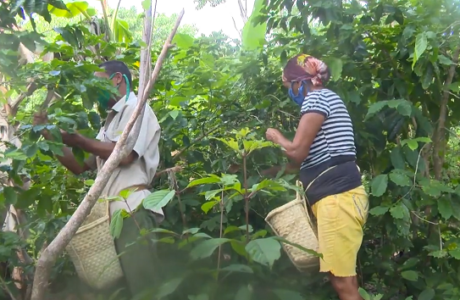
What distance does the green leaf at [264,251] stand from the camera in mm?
2041

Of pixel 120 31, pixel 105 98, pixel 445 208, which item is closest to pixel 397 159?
pixel 445 208

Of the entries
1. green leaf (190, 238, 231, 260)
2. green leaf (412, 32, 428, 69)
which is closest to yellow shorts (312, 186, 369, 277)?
green leaf (190, 238, 231, 260)

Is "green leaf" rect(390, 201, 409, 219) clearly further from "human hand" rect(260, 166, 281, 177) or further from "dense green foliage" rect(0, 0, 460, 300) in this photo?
"human hand" rect(260, 166, 281, 177)

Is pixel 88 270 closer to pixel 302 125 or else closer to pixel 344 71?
pixel 302 125

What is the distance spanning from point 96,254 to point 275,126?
1443 mm

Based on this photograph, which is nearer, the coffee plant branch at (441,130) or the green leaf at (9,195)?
the green leaf at (9,195)

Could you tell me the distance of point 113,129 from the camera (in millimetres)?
2826

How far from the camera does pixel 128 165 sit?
275cm

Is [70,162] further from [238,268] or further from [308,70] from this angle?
[308,70]

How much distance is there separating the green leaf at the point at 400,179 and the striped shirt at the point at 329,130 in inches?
10.8

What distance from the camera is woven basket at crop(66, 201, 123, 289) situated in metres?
2.57

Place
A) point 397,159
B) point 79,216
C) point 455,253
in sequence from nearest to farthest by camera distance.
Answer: point 79,216
point 455,253
point 397,159

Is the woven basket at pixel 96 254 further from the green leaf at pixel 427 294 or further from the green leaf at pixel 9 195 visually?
the green leaf at pixel 427 294

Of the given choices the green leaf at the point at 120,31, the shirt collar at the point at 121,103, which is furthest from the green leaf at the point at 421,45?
the green leaf at the point at 120,31
